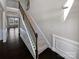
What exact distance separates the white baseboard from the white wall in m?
0.16

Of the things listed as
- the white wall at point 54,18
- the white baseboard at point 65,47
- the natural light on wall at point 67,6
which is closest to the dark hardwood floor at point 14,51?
the white baseboard at point 65,47

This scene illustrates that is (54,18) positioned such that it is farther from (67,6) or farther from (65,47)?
(65,47)

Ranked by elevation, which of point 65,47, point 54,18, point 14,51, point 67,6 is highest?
point 67,6

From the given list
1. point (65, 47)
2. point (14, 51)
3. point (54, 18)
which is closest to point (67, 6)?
point (54, 18)

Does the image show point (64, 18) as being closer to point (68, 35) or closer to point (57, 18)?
point (57, 18)

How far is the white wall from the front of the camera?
289 centimetres

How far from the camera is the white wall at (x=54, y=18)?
289 cm

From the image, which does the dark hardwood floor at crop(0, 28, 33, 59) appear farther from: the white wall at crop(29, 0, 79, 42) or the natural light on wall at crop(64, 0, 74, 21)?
the natural light on wall at crop(64, 0, 74, 21)

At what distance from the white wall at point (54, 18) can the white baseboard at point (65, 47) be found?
0.16m

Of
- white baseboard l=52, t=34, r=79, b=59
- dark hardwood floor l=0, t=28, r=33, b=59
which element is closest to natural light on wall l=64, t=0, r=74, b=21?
white baseboard l=52, t=34, r=79, b=59

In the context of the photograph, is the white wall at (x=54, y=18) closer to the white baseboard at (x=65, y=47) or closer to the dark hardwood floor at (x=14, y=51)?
the white baseboard at (x=65, y=47)

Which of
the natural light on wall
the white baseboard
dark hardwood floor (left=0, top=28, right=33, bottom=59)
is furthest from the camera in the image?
dark hardwood floor (left=0, top=28, right=33, bottom=59)

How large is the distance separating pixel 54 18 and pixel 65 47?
1.27 meters

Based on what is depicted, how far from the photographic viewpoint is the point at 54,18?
3807 millimetres
